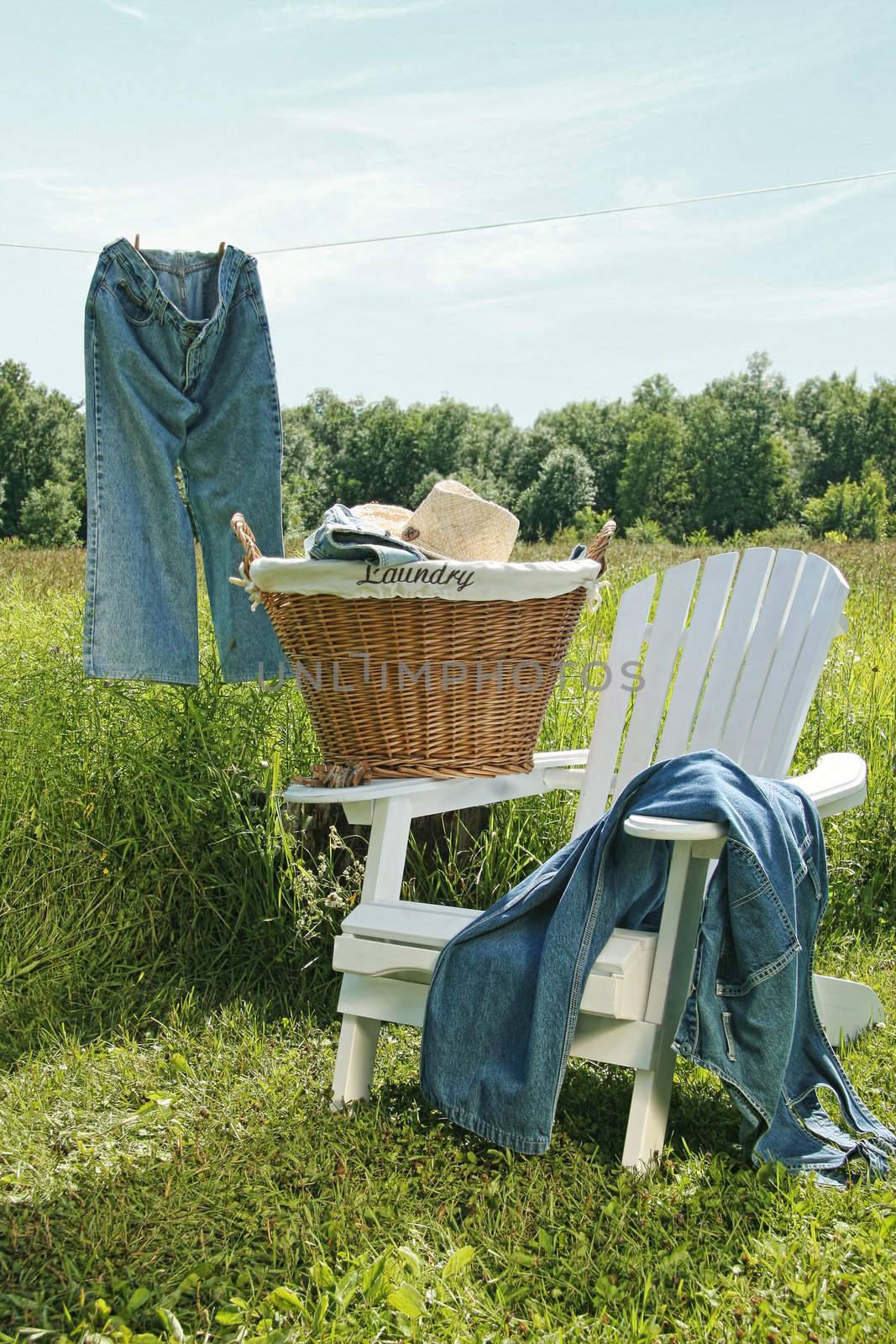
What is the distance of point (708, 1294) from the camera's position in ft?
5.19

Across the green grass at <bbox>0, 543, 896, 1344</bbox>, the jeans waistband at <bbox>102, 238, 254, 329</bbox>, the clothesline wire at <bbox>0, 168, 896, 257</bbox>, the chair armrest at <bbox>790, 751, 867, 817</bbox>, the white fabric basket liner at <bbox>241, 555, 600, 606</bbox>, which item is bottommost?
the green grass at <bbox>0, 543, 896, 1344</bbox>

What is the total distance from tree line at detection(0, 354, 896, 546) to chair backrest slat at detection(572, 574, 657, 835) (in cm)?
2507

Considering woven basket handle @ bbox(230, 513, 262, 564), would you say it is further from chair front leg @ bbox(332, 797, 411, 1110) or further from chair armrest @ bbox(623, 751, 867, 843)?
chair armrest @ bbox(623, 751, 867, 843)

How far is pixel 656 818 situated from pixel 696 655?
93 cm

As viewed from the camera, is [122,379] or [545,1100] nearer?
[545,1100]

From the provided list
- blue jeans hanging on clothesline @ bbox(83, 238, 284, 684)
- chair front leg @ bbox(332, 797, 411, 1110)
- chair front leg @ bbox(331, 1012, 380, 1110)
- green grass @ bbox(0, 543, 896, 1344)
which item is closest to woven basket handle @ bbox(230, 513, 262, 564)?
blue jeans hanging on clothesline @ bbox(83, 238, 284, 684)

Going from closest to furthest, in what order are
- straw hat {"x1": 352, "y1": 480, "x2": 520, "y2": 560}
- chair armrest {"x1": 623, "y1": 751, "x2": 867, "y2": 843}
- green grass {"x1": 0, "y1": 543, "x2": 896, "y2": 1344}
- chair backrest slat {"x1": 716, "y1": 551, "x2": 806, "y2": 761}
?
green grass {"x1": 0, "y1": 543, "x2": 896, "y2": 1344}
chair armrest {"x1": 623, "y1": 751, "x2": 867, "y2": 843}
straw hat {"x1": 352, "y1": 480, "x2": 520, "y2": 560}
chair backrest slat {"x1": 716, "y1": 551, "x2": 806, "y2": 761}

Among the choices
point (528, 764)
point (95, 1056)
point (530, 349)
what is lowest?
point (95, 1056)

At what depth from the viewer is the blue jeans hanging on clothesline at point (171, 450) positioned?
247 cm

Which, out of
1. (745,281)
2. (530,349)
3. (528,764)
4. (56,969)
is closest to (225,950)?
(56,969)

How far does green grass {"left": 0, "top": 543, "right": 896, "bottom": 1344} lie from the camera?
1.59 m

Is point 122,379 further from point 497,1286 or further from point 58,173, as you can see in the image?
point 497,1286

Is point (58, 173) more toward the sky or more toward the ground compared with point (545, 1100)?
more toward the sky

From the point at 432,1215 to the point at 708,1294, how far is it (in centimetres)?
45
